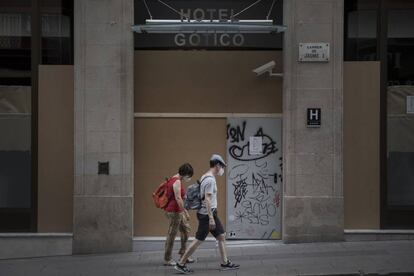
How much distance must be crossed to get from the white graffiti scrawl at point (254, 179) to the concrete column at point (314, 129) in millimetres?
434

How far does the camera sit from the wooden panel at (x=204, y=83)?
13.8 meters

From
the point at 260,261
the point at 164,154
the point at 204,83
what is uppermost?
the point at 204,83

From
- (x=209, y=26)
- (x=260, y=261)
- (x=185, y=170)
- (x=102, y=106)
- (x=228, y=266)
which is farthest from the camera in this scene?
(x=102, y=106)

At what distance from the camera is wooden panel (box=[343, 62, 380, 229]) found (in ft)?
44.6

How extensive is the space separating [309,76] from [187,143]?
105 inches

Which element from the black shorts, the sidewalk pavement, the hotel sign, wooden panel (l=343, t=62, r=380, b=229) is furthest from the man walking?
wooden panel (l=343, t=62, r=380, b=229)

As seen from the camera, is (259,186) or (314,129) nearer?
(314,129)

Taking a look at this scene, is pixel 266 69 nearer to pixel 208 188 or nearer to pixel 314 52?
pixel 314 52

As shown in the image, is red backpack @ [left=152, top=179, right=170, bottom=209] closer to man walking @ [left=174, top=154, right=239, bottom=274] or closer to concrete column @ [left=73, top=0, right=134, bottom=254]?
man walking @ [left=174, top=154, right=239, bottom=274]

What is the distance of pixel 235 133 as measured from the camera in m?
13.8

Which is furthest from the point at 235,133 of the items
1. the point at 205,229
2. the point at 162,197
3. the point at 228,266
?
the point at 228,266

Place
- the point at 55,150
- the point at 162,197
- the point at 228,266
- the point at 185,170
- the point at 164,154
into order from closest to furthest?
the point at 228,266 → the point at 185,170 → the point at 162,197 → the point at 55,150 → the point at 164,154

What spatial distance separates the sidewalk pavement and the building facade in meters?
0.36

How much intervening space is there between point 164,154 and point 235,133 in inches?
56.5
